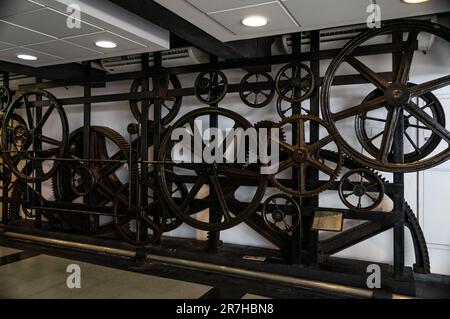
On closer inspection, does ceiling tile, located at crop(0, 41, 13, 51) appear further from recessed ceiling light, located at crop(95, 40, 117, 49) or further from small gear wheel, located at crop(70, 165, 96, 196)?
small gear wheel, located at crop(70, 165, 96, 196)

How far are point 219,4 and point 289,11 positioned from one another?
47cm

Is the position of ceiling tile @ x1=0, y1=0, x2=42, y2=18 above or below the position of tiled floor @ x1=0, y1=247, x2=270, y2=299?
above

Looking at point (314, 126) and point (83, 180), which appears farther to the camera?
point (83, 180)

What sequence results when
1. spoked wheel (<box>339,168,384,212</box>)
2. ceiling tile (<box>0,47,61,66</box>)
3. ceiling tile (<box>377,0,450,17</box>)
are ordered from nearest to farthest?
ceiling tile (<box>377,0,450,17</box>) < spoked wheel (<box>339,168,384,212</box>) < ceiling tile (<box>0,47,61,66</box>)

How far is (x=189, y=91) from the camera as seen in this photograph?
325cm

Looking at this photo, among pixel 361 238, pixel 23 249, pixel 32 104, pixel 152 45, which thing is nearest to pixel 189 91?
pixel 152 45

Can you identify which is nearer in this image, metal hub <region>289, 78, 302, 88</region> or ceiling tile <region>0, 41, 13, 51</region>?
metal hub <region>289, 78, 302, 88</region>

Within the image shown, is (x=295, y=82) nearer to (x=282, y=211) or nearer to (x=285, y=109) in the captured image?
(x=285, y=109)

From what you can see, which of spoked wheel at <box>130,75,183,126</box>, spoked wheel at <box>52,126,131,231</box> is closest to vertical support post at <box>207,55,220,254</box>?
spoked wheel at <box>130,75,183,126</box>

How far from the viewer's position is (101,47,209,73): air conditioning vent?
320 cm

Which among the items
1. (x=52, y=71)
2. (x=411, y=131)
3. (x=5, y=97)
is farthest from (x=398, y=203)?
(x=5, y=97)

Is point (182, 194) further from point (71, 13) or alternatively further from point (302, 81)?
point (71, 13)

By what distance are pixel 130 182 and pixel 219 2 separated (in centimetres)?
197

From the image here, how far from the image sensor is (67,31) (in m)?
2.57
